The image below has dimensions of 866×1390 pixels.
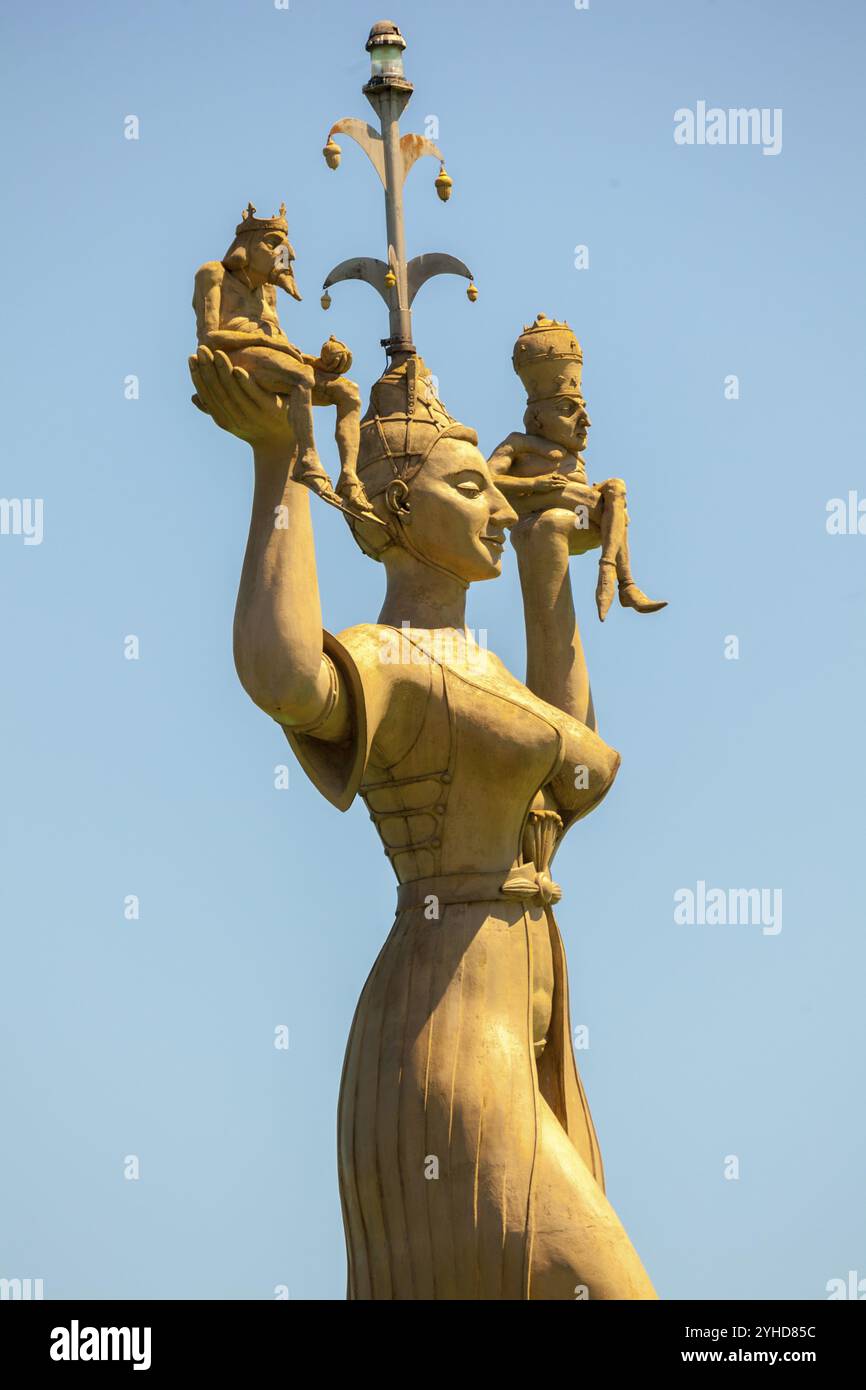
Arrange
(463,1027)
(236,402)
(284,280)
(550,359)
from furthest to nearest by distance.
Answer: (550,359), (463,1027), (284,280), (236,402)

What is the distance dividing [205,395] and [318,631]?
1.18 meters

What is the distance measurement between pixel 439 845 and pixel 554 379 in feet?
9.15

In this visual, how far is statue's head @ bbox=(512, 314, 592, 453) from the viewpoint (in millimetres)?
18734

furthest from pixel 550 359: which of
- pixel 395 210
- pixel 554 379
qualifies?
pixel 395 210

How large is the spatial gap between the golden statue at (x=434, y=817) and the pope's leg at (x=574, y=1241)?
0.01 metres

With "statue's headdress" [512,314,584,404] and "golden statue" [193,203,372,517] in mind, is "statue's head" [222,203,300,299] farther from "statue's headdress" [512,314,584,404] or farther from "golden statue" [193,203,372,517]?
"statue's headdress" [512,314,584,404]

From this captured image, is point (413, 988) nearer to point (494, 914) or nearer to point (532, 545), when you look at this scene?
point (494, 914)

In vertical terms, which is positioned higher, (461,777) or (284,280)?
(284,280)

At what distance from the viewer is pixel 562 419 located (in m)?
18.8

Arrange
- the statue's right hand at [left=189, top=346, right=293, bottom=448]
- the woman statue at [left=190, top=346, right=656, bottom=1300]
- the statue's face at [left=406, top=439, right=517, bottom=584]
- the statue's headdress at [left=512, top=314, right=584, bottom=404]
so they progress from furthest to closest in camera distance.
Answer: the statue's headdress at [left=512, top=314, right=584, bottom=404], the statue's face at [left=406, top=439, right=517, bottom=584], the woman statue at [left=190, top=346, right=656, bottom=1300], the statue's right hand at [left=189, top=346, right=293, bottom=448]

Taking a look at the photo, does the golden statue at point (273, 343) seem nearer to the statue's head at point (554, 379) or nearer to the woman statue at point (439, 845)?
the woman statue at point (439, 845)

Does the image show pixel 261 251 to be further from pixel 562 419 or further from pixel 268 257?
pixel 562 419

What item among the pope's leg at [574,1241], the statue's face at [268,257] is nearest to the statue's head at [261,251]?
the statue's face at [268,257]

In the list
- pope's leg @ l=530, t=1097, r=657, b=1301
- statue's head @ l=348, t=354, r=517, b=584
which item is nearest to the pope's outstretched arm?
statue's head @ l=348, t=354, r=517, b=584
